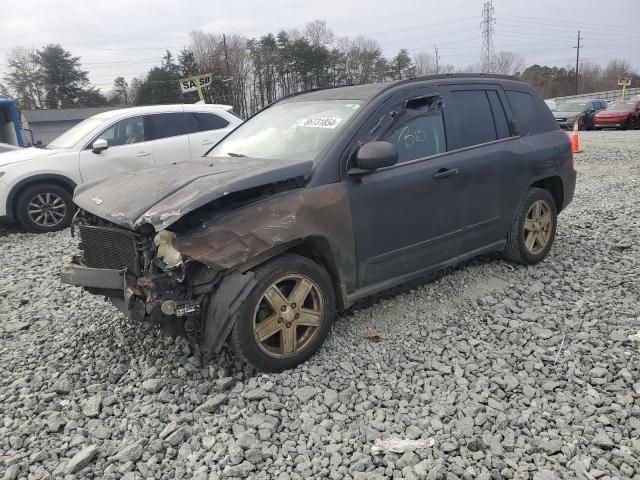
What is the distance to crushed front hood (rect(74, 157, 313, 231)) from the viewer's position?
2963 millimetres

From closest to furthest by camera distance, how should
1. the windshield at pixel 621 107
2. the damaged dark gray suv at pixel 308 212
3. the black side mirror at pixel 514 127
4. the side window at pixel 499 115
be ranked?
the damaged dark gray suv at pixel 308 212, the side window at pixel 499 115, the black side mirror at pixel 514 127, the windshield at pixel 621 107

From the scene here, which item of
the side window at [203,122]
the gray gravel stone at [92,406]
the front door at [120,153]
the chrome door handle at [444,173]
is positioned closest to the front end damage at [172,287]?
the gray gravel stone at [92,406]

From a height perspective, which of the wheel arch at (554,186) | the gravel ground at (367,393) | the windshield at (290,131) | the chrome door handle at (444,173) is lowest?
the gravel ground at (367,393)

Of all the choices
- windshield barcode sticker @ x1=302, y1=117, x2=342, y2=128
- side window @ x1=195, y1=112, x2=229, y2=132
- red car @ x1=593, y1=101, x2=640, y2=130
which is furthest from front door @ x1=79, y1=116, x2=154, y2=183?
red car @ x1=593, y1=101, x2=640, y2=130

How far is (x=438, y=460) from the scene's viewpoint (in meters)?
2.57

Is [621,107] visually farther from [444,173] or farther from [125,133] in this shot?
[444,173]

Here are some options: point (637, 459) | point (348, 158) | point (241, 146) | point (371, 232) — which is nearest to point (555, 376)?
point (637, 459)

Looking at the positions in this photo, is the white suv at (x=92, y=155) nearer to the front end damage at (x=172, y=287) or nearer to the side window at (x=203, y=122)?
the side window at (x=203, y=122)

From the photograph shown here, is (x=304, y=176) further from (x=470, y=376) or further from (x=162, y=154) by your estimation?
(x=162, y=154)

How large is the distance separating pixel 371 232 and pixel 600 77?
94033mm

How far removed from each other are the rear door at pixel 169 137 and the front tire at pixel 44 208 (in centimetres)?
156

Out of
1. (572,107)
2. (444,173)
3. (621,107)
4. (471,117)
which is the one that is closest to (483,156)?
(471,117)

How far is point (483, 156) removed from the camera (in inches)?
173

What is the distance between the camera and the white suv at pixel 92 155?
25.3 feet
